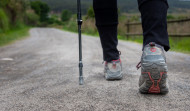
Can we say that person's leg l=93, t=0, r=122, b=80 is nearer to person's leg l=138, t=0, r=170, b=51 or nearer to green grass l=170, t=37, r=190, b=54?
person's leg l=138, t=0, r=170, b=51

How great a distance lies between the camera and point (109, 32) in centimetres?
128

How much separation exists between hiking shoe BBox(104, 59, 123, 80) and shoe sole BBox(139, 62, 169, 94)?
346mm

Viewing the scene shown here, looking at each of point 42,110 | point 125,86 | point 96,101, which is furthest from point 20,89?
point 125,86

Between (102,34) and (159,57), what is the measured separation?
1.70ft

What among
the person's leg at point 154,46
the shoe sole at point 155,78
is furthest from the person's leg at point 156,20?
the shoe sole at point 155,78

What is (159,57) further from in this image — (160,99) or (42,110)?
(42,110)

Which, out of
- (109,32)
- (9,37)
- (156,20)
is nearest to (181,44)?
(109,32)

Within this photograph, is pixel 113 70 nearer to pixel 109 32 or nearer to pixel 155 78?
pixel 109 32

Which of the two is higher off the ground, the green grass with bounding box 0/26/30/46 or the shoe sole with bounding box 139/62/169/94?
the shoe sole with bounding box 139/62/169/94

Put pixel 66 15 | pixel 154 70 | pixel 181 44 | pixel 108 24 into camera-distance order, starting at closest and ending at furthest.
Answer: pixel 154 70 → pixel 108 24 → pixel 66 15 → pixel 181 44

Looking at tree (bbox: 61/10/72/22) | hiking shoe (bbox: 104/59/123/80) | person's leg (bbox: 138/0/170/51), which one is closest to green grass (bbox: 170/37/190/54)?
tree (bbox: 61/10/72/22)

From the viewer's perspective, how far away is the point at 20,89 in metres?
1.10

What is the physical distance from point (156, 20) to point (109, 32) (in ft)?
1.44

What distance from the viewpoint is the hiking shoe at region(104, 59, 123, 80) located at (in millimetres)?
1258
